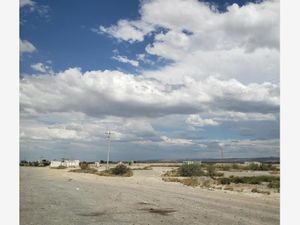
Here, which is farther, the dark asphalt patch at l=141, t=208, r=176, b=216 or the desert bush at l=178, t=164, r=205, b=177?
the desert bush at l=178, t=164, r=205, b=177

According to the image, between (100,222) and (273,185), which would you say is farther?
(273,185)

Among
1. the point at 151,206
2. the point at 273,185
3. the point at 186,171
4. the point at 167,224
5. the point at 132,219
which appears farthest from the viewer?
the point at 186,171

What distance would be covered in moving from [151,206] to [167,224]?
212 inches

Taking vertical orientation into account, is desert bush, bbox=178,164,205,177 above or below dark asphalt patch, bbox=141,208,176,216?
below

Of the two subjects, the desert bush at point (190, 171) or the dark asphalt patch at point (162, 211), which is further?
the desert bush at point (190, 171)

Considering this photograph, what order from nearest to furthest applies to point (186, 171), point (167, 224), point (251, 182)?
point (167, 224)
point (251, 182)
point (186, 171)

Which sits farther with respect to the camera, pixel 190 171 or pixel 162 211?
Answer: pixel 190 171

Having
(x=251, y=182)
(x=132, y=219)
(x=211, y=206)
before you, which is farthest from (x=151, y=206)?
(x=251, y=182)

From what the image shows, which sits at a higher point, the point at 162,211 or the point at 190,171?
the point at 162,211

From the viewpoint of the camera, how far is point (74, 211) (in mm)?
16250

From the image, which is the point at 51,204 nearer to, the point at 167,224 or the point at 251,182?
the point at 167,224

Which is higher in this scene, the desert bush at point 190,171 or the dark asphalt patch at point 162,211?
the dark asphalt patch at point 162,211

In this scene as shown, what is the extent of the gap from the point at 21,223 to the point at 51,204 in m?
5.50

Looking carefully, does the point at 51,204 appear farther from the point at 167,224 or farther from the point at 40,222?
the point at 167,224
